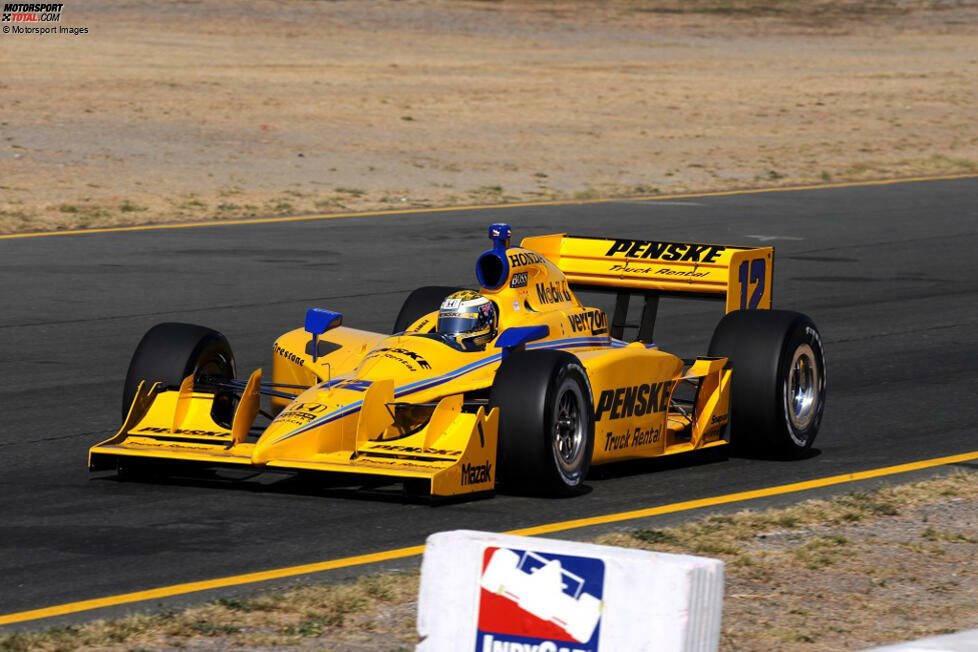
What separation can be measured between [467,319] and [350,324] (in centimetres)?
612

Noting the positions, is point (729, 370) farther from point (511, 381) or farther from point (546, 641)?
point (546, 641)

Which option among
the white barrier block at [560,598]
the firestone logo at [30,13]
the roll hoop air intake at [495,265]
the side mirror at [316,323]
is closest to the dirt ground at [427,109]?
the firestone logo at [30,13]

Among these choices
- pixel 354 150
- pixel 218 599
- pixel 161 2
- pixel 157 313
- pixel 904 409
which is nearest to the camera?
pixel 218 599

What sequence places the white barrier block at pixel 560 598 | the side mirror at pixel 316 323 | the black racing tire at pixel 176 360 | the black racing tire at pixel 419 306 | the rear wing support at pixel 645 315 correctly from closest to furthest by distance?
the white barrier block at pixel 560 598, the black racing tire at pixel 176 360, the side mirror at pixel 316 323, the black racing tire at pixel 419 306, the rear wing support at pixel 645 315

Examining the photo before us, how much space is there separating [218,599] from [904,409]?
646cm

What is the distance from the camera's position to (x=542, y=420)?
9.21m

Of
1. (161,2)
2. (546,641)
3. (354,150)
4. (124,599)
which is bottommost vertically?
(124,599)

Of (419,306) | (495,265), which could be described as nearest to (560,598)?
(495,265)

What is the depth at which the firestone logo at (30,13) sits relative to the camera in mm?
48666

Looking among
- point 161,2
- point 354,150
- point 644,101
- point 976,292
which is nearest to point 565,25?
point 161,2

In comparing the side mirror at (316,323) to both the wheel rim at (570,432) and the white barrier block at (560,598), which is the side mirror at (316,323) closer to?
the wheel rim at (570,432)

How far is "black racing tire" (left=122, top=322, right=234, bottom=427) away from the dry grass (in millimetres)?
2765

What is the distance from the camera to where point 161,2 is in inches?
2216

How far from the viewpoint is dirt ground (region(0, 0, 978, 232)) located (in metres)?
27.2
